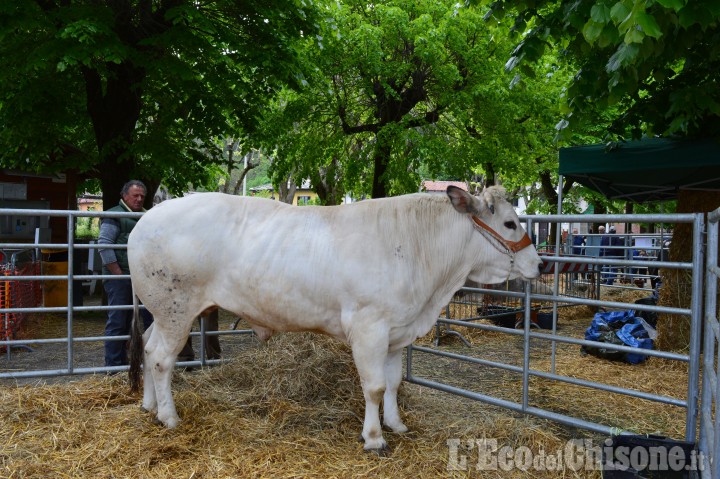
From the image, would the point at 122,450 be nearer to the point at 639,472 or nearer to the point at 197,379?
the point at 197,379

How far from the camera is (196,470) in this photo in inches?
158

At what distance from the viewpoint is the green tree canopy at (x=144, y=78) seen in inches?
360

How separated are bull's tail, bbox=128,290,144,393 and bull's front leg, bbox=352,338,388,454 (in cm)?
205

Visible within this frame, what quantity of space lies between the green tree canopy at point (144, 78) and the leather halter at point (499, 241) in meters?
6.06

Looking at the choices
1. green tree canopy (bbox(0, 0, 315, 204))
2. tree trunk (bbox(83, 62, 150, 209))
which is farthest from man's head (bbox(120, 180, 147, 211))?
tree trunk (bbox(83, 62, 150, 209))

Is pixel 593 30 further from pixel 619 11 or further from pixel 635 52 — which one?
pixel 619 11

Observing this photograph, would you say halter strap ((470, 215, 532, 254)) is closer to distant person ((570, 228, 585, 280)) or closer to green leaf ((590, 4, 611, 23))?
green leaf ((590, 4, 611, 23))

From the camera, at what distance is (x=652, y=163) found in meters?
7.21

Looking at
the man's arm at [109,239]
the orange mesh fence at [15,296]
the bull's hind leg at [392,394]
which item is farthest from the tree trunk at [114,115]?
the bull's hind leg at [392,394]

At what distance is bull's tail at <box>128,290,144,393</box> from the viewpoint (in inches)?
204

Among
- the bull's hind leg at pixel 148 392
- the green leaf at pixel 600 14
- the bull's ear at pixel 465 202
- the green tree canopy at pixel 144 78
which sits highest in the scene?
the green tree canopy at pixel 144 78

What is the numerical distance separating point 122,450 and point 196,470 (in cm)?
66

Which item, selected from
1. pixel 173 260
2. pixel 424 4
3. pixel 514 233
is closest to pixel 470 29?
pixel 424 4

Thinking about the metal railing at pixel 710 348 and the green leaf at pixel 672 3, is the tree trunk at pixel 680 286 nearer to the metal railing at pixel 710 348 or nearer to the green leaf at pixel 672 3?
the metal railing at pixel 710 348
